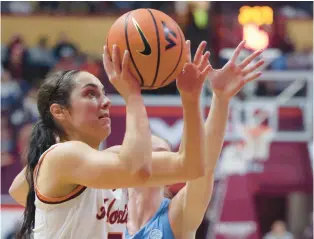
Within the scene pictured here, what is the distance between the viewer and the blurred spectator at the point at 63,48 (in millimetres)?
9992

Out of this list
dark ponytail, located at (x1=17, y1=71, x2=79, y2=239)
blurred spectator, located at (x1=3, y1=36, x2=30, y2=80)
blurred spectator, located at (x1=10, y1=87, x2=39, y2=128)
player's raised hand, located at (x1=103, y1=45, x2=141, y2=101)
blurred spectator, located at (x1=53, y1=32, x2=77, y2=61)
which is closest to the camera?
player's raised hand, located at (x1=103, y1=45, x2=141, y2=101)

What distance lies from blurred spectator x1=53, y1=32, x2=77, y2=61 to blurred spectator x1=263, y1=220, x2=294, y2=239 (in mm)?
3762

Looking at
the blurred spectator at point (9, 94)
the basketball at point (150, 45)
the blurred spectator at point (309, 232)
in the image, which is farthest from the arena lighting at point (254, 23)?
the basketball at point (150, 45)

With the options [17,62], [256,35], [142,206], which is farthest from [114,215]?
[256,35]

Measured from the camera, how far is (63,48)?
10055mm

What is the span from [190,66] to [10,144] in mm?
7029

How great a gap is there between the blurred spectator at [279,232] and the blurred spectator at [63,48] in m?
3.76

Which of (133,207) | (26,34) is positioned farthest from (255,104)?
(133,207)

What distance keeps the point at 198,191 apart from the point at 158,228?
331 millimetres

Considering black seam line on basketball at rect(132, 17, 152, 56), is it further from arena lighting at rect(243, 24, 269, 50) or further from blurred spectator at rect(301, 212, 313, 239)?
blurred spectator at rect(301, 212, 313, 239)

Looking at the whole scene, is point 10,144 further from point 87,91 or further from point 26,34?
point 87,91

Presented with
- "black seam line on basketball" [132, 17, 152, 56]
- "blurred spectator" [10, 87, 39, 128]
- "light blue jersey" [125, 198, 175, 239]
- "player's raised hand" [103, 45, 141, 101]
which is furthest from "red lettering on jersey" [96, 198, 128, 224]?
"blurred spectator" [10, 87, 39, 128]

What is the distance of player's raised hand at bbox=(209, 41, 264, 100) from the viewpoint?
11.0 ft

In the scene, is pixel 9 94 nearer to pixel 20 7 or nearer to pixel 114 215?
pixel 20 7
